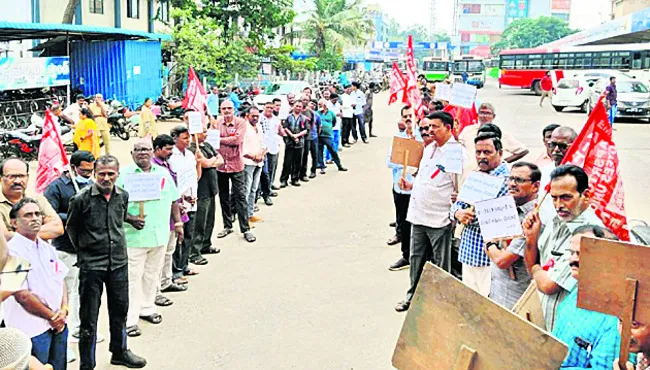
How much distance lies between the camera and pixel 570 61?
132ft

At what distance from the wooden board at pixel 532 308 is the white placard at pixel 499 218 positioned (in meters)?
0.60

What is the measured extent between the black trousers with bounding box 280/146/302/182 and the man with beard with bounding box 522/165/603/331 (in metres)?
9.37

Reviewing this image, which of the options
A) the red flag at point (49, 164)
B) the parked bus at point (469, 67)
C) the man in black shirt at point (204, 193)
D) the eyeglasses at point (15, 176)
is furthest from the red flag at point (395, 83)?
the parked bus at point (469, 67)

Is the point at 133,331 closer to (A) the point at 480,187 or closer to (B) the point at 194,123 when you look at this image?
(B) the point at 194,123

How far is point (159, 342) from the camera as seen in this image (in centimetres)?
609

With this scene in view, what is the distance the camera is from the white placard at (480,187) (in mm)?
5098

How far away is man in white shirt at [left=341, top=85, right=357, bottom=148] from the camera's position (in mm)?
18253

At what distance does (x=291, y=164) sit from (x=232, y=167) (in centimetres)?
420

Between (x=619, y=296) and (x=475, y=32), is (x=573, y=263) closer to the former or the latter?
(x=619, y=296)

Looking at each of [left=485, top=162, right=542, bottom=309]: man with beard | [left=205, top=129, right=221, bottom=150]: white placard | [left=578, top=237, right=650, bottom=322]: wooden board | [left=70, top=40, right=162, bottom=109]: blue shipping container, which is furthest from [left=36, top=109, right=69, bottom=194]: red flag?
[left=70, top=40, right=162, bottom=109]: blue shipping container

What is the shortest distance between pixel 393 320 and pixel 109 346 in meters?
2.53

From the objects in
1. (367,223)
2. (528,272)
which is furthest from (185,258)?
(528,272)

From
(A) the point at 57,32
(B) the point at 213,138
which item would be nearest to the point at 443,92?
(B) the point at 213,138

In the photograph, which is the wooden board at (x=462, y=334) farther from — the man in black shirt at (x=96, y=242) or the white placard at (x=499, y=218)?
the man in black shirt at (x=96, y=242)
